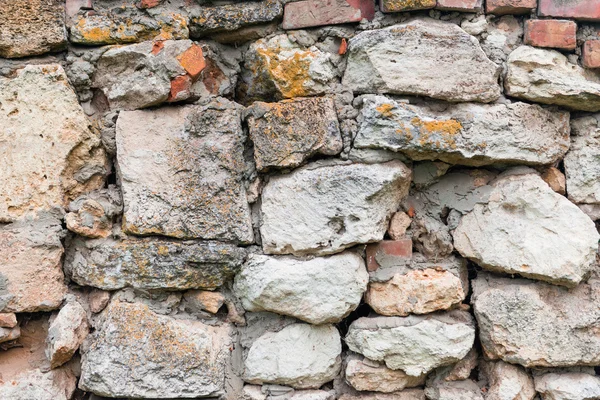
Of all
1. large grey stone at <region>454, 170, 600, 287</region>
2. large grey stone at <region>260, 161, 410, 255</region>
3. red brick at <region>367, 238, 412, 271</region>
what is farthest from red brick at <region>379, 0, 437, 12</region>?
red brick at <region>367, 238, 412, 271</region>

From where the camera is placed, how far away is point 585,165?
145 centimetres

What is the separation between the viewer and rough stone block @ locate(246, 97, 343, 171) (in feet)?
4.66

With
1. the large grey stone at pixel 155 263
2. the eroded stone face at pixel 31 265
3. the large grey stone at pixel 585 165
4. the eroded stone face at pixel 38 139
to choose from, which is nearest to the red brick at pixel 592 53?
the large grey stone at pixel 585 165

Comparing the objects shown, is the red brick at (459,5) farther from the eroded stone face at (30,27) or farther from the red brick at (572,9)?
the eroded stone face at (30,27)

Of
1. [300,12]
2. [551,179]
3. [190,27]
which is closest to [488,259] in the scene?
[551,179]

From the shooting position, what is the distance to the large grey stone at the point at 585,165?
145cm

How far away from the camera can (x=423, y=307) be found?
143cm

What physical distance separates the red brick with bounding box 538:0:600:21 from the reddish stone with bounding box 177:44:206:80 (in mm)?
951

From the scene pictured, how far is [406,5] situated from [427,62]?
0.17 metres

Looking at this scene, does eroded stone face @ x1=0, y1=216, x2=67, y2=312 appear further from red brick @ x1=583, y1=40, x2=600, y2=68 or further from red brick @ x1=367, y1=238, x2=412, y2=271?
red brick @ x1=583, y1=40, x2=600, y2=68

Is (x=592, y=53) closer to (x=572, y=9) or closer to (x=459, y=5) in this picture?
(x=572, y=9)

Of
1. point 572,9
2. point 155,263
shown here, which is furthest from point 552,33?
point 155,263

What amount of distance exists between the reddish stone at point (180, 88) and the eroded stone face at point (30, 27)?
34 centimetres

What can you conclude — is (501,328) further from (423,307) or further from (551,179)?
(551,179)
